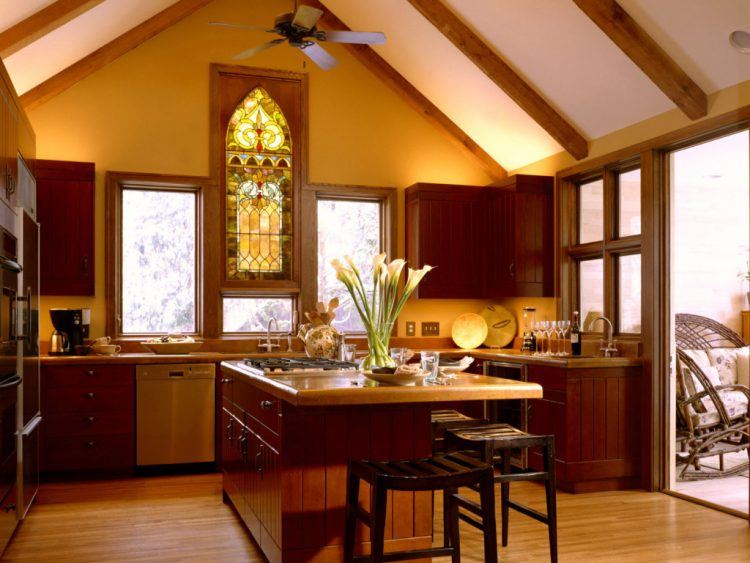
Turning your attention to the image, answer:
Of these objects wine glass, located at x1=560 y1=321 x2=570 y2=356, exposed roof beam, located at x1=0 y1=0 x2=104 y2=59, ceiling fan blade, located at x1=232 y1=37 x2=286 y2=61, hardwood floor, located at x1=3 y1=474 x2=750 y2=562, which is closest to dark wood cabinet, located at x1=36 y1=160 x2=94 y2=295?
exposed roof beam, located at x1=0 y1=0 x2=104 y2=59

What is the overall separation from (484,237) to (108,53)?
3.50 metres

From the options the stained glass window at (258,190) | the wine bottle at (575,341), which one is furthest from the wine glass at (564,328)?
the stained glass window at (258,190)

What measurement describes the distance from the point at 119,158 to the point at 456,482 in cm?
449

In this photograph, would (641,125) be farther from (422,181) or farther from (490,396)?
(490,396)

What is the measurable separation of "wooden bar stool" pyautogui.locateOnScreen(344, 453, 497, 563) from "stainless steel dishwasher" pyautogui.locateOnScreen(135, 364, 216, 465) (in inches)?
112

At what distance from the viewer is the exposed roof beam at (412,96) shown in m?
6.71

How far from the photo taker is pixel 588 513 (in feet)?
14.9

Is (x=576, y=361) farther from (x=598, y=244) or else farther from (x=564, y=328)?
(x=598, y=244)

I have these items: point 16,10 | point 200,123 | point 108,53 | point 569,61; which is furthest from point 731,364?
point 16,10

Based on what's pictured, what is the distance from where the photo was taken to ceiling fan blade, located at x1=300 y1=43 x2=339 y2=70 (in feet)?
15.1

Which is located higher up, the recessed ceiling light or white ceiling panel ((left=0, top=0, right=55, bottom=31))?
white ceiling panel ((left=0, top=0, right=55, bottom=31))

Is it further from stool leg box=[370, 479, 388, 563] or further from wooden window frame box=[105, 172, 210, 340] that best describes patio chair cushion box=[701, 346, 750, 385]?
stool leg box=[370, 479, 388, 563]

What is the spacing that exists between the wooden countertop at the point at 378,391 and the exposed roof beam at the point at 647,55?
247 cm

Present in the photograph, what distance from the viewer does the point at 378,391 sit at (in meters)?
2.92
